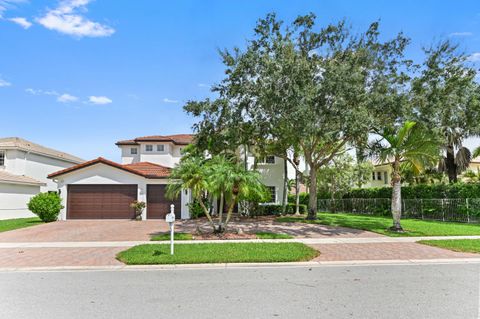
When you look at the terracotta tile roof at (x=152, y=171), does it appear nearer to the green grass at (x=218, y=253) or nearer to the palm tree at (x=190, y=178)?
Result: the palm tree at (x=190, y=178)

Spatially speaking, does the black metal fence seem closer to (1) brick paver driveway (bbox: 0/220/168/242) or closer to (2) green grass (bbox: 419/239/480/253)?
(2) green grass (bbox: 419/239/480/253)

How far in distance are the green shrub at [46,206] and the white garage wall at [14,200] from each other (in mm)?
6833

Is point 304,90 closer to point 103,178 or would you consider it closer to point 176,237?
point 176,237

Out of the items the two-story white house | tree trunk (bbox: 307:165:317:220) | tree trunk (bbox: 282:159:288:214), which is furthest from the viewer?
tree trunk (bbox: 282:159:288:214)

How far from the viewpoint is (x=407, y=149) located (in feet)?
47.9

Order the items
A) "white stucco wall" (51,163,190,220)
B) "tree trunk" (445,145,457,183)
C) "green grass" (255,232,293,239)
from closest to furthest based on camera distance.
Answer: "green grass" (255,232,293,239) < "white stucco wall" (51,163,190,220) < "tree trunk" (445,145,457,183)

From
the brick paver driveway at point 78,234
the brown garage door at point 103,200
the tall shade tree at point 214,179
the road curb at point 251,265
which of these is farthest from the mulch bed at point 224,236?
the brown garage door at point 103,200

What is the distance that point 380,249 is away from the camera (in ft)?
36.2

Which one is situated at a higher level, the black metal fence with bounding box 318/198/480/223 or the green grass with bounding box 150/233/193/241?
the black metal fence with bounding box 318/198/480/223

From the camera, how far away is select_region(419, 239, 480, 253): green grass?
10625 millimetres

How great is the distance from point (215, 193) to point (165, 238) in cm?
271

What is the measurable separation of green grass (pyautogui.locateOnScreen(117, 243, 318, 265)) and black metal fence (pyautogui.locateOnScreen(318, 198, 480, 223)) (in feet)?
45.0

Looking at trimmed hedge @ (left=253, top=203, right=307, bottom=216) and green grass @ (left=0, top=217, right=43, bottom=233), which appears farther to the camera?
trimmed hedge @ (left=253, top=203, right=307, bottom=216)

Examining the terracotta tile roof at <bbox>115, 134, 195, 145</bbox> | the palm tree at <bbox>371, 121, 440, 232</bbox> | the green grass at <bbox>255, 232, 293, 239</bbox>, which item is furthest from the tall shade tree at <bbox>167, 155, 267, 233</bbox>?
the terracotta tile roof at <bbox>115, 134, 195, 145</bbox>
